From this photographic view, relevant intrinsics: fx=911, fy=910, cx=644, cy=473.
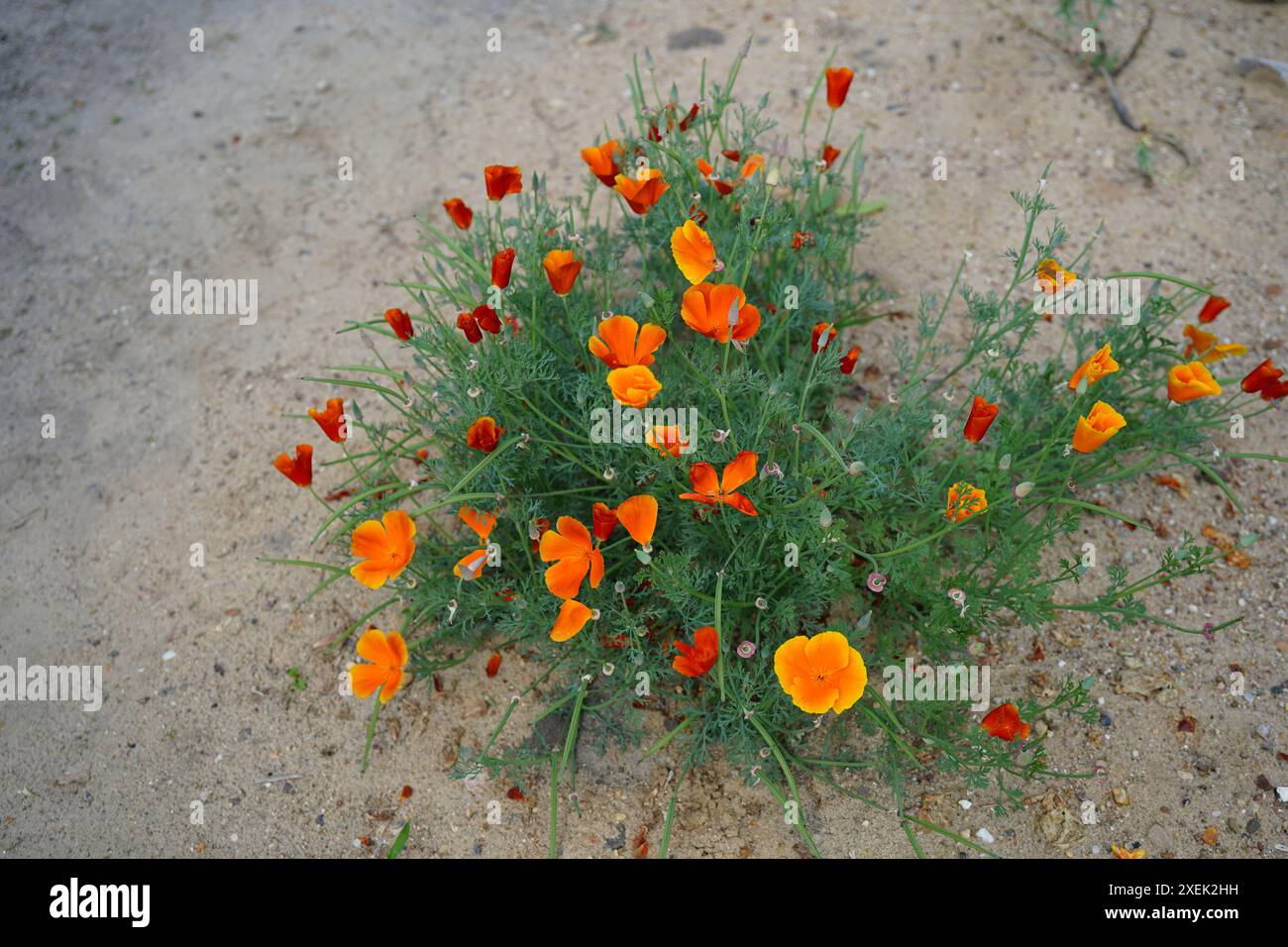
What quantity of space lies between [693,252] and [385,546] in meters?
0.90

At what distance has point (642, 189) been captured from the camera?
202 centimetres

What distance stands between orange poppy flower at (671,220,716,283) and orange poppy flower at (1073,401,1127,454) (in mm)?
801

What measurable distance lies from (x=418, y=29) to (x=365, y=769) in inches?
134

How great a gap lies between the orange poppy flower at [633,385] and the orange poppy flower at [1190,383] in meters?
1.14

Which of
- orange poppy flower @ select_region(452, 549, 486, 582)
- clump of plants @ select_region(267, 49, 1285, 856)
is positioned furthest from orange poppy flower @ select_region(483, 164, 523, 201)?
orange poppy flower @ select_region(452, 549, 486, 582)

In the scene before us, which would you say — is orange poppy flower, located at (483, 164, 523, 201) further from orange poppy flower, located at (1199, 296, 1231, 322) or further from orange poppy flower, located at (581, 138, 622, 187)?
orange poppy flower, located at (1199, 296, 1231, 322)

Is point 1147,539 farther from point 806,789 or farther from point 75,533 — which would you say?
point 75,533

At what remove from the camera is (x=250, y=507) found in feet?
8.82

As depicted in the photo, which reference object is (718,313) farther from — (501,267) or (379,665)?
(379,665)

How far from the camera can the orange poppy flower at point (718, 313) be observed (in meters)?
1.80

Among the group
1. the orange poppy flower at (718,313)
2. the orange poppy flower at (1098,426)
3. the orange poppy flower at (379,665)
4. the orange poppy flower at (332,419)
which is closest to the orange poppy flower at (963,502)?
the orange poppy flower at (1098,426)

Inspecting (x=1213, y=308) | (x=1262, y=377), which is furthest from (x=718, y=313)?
(x=1213, y=308)

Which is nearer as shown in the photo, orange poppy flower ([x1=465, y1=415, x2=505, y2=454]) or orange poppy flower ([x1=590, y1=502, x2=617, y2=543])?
orange poppy flower ([x1=590, y1=502, x2=617, y2=543])

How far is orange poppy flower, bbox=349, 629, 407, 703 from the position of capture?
1.84 m
